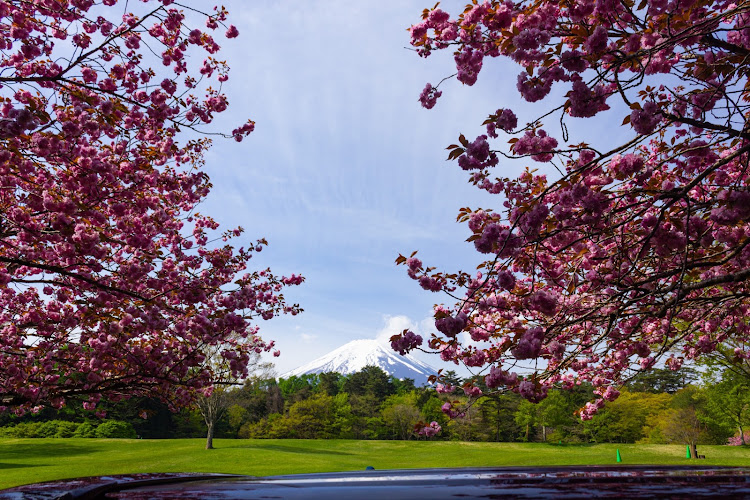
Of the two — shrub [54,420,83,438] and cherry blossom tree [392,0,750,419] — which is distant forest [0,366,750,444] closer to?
shrub [54,420,83,438]

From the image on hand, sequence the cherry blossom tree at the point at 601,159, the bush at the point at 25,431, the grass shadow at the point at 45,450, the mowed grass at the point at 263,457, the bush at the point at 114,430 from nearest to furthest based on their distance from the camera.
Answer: the cherry blossom tree at the point at 601,159 < the mowed grass at the point at 263,457 < the grass shadow at the point at 45,450 < the bush at the point at 25,431 < the bush at the point at 114,430

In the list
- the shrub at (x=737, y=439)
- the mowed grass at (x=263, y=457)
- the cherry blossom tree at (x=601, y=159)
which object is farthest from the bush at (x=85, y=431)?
→ the shrub at (x=737, y=439)

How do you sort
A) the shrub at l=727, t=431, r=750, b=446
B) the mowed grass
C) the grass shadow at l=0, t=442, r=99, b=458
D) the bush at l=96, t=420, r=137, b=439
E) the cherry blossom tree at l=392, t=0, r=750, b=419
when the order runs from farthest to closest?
the bush at l=96, t=420, r=137, b=439 < the shrub at l=727, t=431, r=750, b=446 < the grass shadow at l=0, t=442, r=99, b=458 < the mowed grass < the cherry blossom tree at l=392, t=0, r=750, b=419

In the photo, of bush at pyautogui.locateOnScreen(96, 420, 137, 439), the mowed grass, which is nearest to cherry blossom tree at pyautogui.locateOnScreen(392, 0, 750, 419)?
the mowed grass

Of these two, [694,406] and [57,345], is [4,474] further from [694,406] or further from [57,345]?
[694,406]

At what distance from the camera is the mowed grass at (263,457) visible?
22828mm

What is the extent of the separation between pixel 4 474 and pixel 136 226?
64.9ft

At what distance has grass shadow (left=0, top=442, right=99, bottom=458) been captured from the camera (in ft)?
101

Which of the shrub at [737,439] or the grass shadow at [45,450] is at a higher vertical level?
the shrub at [737,439]

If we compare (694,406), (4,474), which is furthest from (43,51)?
(694,406)

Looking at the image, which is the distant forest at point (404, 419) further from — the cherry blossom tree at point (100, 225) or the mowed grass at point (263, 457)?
the cherry blossom tree at point (100, 225)

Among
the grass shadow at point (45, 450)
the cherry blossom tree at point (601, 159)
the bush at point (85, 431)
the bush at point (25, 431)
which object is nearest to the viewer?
the cherry blossom tree at point (601, 159)

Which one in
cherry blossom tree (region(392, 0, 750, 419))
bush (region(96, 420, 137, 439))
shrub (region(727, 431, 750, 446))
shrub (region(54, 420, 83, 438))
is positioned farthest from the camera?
bush (region(96, 420, 137, 439))

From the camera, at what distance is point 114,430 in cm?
4347
